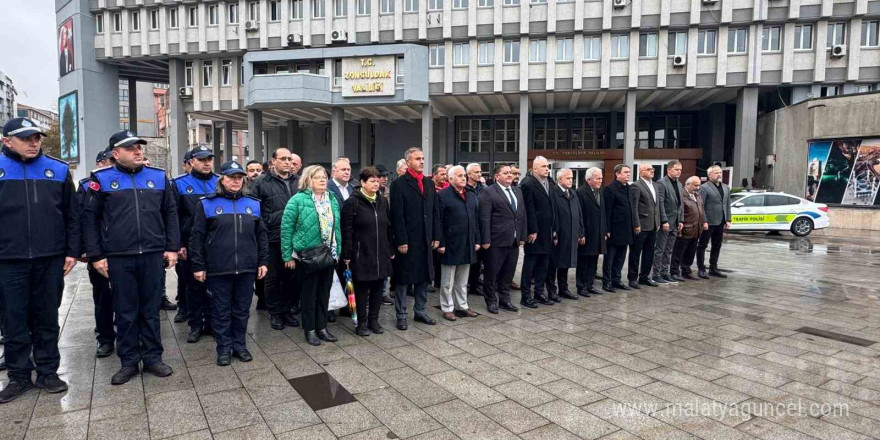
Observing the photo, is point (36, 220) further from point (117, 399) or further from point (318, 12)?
point (318, 12)

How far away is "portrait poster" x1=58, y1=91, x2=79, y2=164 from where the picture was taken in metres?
36.8

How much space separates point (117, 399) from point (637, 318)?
17.7 ft

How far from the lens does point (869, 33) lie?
2502 cm

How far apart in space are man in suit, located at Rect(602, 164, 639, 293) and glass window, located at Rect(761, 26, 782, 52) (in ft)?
81.5

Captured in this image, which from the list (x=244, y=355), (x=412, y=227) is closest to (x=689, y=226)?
(x=412, y=227)

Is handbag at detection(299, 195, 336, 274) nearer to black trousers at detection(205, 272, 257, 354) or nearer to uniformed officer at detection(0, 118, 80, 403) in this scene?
black trousers at detection(205, 272, 257, 354)

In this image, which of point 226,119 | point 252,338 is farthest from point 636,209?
point 226,119

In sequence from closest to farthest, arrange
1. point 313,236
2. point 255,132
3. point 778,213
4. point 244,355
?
point 244,355, point 313,236, point 778,213, point 255,132

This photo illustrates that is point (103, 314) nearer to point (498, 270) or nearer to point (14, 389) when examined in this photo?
point (14, 389)

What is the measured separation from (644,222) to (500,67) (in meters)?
23.2

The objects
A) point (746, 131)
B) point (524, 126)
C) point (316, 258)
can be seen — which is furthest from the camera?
point (524, 126)

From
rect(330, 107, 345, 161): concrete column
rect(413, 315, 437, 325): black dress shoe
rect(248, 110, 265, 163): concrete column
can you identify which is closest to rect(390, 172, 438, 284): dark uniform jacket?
rect(413, 315, 437, 325): black dress shoe

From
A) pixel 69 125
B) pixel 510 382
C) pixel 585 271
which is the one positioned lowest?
pixel 510 382

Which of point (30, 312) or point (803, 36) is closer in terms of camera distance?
point (30, 312)
